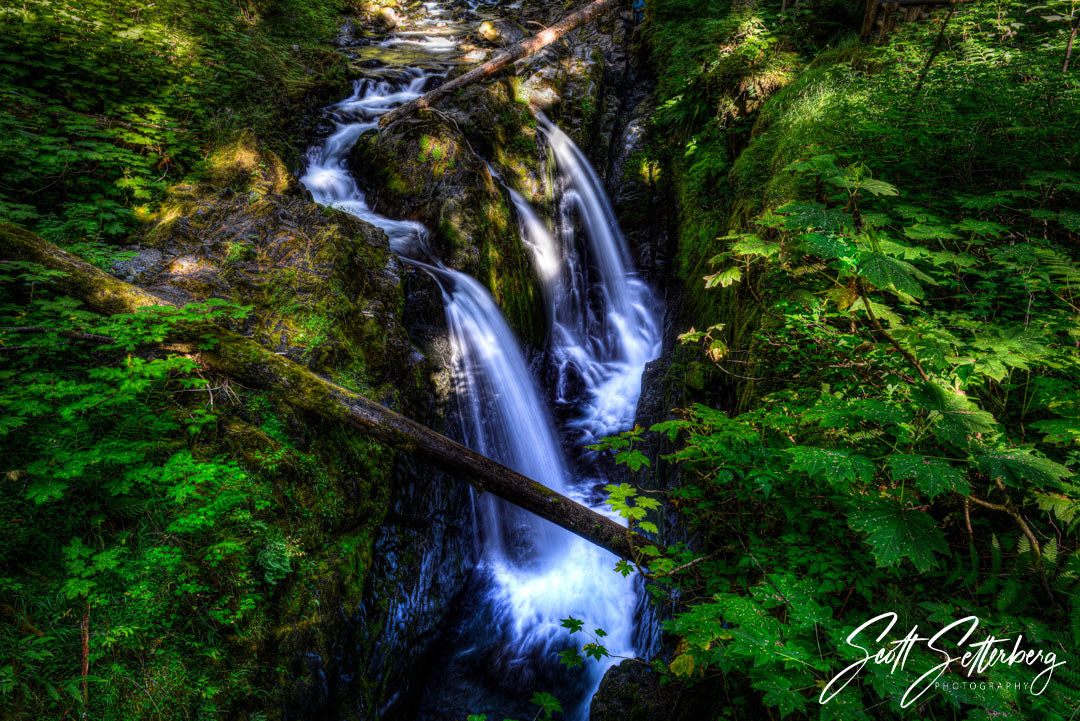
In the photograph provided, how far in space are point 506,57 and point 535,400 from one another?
23.3 ft

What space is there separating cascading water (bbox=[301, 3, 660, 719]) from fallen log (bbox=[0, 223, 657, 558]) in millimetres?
1871

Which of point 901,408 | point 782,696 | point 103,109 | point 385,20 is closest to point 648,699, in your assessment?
point 782,696

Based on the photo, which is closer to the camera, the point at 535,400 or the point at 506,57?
the point at 535,400

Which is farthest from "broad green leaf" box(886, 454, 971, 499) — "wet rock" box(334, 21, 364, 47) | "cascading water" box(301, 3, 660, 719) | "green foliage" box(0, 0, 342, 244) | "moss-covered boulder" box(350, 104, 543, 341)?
"wet rock" box(334, 21, 364, 47)

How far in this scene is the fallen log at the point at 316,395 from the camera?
9.13ft

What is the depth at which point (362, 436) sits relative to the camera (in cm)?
339

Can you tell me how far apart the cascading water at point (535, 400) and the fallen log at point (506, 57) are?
2.35 ft

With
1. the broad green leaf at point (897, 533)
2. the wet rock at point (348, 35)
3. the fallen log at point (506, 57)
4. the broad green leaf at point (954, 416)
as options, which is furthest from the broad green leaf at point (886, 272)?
the wet rock at point (348, 35)

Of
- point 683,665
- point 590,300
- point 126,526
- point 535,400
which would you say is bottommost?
point 535,400

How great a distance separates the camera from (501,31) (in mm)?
11938

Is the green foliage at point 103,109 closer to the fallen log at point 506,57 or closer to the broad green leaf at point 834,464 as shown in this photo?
the fallen log at point 506,57

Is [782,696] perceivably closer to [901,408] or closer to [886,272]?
[901,408]

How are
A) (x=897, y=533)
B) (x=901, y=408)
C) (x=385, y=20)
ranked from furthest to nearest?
1. (x=385, y=20)
2. (x=901, y=408)
3. (x=897, y=533)

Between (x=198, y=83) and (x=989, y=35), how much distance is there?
29.4 ft
